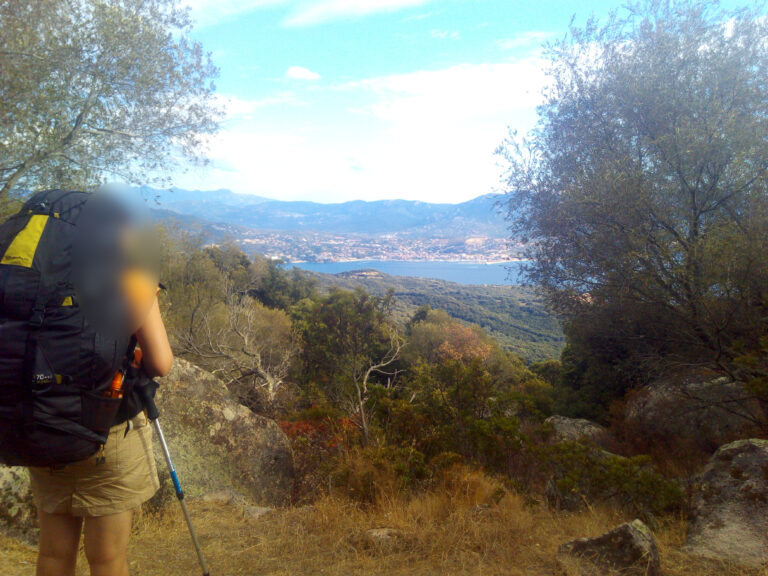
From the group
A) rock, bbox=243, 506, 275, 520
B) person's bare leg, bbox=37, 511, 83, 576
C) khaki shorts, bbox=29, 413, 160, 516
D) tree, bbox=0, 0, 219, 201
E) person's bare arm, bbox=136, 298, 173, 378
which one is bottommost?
rock, bbox=243, 506, 275, 520

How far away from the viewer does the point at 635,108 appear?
23.8 feet

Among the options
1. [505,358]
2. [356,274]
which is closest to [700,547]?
[505,358]

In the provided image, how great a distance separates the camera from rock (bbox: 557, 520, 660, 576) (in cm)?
296

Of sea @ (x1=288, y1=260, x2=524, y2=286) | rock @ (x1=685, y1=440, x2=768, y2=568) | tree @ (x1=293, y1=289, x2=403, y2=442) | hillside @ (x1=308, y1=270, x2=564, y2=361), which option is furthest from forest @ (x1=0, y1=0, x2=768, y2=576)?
sea @ (x1=288, y1=260, x2=524, y2=286)

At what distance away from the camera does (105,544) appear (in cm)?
183

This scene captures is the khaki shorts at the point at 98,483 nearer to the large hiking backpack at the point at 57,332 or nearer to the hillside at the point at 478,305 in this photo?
the large hiking backpack at the point at 57,332

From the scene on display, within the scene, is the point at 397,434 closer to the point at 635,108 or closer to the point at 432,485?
the point at 432,485

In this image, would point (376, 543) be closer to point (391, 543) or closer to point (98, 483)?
point (391, 543)

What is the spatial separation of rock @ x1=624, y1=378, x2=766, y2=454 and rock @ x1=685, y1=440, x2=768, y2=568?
1962mm

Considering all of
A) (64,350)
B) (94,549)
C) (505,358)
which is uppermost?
(64,350)

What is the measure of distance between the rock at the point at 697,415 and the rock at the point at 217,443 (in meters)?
5.65

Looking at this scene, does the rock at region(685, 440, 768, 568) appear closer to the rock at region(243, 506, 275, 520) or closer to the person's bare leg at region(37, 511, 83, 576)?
the rock at region(243, 506, 275, 520)

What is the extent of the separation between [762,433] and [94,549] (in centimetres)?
653

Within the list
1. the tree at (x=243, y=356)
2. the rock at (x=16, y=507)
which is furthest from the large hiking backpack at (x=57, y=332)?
the tree at (x=243, y=356)
